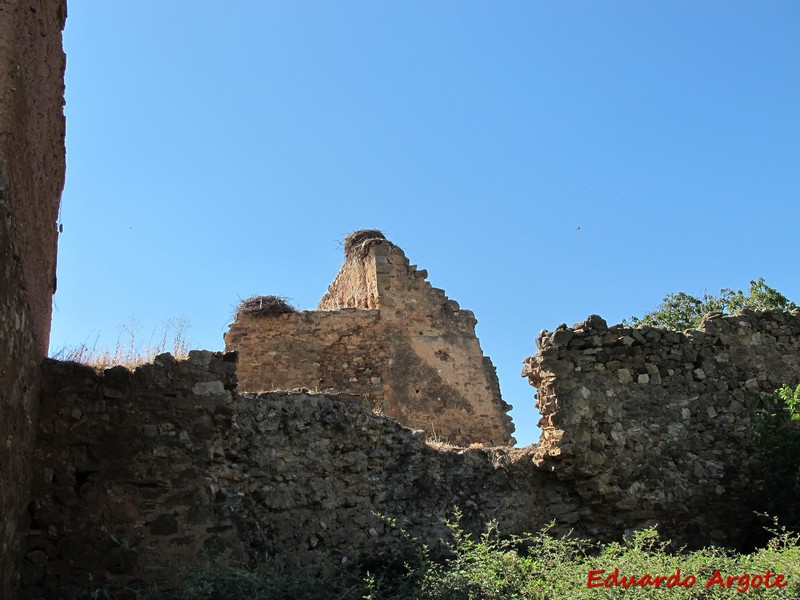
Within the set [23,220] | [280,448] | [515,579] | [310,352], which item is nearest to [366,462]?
[280,448]

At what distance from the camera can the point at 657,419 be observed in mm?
8891

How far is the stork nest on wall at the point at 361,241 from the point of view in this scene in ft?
45.2

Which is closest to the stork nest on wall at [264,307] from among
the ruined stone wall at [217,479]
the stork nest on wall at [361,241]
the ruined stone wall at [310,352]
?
the ruined stone wall at [310,352]

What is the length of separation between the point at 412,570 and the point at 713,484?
364cm

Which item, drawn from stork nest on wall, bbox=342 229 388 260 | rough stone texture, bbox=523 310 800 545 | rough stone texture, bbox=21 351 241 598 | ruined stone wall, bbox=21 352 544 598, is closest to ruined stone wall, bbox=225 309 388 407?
stork nest on wall, bbox=342 229 388 260

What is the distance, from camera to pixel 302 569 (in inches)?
260

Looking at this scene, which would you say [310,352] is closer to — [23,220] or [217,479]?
[217,479]

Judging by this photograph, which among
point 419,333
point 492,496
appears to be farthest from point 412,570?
point 419,333

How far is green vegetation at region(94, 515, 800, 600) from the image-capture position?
19.7ft

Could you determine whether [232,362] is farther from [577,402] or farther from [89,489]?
[577,402]

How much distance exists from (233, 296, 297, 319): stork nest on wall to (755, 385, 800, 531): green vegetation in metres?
6.61

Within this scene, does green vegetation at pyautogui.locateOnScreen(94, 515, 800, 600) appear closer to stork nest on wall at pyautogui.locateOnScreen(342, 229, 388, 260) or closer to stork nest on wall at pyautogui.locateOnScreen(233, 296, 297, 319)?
stork nest on wall at pyautogui.locateOnScreen(233, 296, 297, 319)

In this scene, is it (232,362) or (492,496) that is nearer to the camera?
(232,362)

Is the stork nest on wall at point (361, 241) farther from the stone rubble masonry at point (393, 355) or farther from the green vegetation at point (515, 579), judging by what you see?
the green vegetation at point (515, 579)
